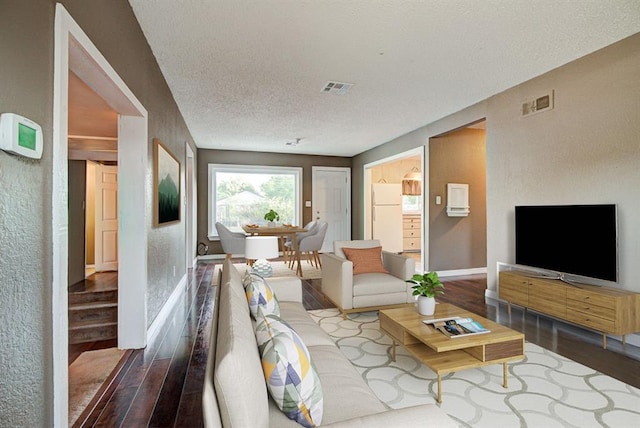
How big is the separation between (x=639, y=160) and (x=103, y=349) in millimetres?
4818

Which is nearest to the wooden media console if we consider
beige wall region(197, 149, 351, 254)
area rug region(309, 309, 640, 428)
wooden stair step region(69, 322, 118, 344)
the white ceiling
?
area rug region(309, 309, 640, 428)

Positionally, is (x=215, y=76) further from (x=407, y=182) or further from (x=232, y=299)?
(x=407, y=182)

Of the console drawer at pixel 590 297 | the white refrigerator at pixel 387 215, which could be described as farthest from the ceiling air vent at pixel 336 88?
the white refrigerator at pixel 387 215

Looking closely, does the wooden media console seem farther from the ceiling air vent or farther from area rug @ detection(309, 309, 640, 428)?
the ceiling air vent

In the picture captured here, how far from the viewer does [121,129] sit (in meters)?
2.53

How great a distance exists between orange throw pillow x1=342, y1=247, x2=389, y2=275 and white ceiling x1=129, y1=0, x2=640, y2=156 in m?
1.95

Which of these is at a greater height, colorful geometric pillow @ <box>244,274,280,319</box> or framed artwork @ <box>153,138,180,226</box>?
framed artwork @ <box>153,138,180,226</box>

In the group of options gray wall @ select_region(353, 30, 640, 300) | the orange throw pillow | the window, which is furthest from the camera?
the window

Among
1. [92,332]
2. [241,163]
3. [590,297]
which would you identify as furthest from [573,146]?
[241,163]

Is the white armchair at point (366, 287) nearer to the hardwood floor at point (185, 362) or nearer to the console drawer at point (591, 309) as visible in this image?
the hardwood floor at point (185, 362)

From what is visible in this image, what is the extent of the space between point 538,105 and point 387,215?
190 inches

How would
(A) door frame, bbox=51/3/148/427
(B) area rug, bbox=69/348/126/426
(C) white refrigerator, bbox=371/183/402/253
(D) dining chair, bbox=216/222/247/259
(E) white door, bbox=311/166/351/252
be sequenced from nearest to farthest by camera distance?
(A) door frame, bbox=51/3/148/427, (B) area rug, bbox=69/348/126/426, (D) dining chair, bbox=216/222/247/259, (C) white refrigerator, bbox=371/183/402/253, (E) white door, bbox=311/166/351/252

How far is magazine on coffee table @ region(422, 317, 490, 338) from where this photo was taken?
2.02 metres

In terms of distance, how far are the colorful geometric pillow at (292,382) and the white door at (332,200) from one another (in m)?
7.14
